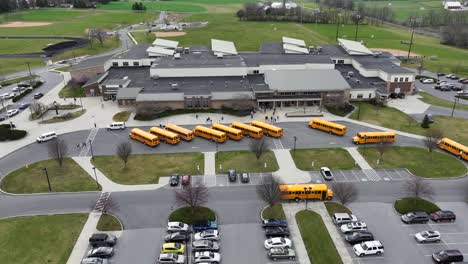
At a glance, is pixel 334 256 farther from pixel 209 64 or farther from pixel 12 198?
pixel 209 64

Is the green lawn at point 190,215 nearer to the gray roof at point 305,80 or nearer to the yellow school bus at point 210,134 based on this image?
the yellow school bus at point 210,134

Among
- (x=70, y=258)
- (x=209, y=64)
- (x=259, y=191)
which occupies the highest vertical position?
(x=209, y=64)

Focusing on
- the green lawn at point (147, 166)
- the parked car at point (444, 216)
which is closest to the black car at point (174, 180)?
the green lawn at point (147, 166)

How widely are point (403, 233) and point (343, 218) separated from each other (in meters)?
7.01

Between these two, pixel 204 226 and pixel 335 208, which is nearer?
pixel 204 226

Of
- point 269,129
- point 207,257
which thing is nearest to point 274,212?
point 207,257

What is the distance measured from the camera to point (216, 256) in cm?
3788

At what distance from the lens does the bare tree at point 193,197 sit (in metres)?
44.3

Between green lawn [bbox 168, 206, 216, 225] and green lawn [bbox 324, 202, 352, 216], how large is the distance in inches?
592

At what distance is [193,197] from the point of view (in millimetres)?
44406

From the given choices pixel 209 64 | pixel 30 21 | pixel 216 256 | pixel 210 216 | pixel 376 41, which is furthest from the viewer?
pixel 30 21

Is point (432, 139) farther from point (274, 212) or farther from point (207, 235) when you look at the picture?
point (207, 235)

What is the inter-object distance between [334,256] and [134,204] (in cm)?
2613

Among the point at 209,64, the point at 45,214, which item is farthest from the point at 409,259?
the point at 209,64
